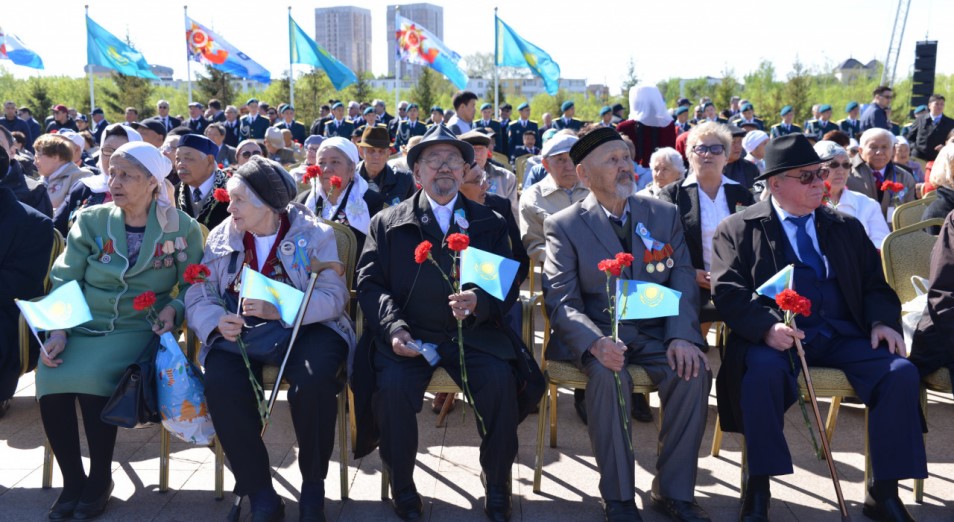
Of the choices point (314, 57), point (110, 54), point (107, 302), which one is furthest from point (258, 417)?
point (110, 54)

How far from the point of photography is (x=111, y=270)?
3475 millimetres

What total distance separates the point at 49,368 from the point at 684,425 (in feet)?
8.86

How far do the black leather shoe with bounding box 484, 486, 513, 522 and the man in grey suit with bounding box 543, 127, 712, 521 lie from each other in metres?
0.40

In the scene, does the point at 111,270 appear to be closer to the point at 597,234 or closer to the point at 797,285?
the point at 597,234

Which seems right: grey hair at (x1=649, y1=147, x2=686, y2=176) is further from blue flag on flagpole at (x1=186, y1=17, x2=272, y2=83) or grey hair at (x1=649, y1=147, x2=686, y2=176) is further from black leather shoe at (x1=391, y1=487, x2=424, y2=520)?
blue flag on flagpole at (x1=186, y1=17, x2=272, y2=83)

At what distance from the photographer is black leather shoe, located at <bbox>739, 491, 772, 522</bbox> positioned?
3105mm

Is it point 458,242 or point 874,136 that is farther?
point 874,136

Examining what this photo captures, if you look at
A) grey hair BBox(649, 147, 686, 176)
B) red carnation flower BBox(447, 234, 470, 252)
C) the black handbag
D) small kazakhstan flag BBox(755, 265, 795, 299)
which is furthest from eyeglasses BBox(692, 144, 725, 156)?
the black handbag

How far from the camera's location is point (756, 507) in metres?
3.12

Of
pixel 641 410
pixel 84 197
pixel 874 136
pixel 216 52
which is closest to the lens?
pixel 641 410

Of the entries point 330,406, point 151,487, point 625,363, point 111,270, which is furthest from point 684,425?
point 111,270

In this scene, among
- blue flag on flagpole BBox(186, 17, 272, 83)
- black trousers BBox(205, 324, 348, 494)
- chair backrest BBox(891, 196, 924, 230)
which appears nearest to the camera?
black trousers BBox(205, 324, 348, 494)

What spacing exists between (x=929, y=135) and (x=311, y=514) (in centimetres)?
1177

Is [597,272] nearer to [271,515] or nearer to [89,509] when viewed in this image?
[271,515]
